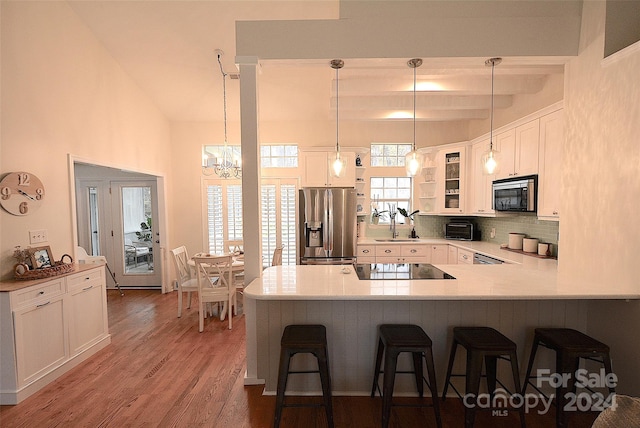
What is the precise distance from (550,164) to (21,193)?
16.5ft

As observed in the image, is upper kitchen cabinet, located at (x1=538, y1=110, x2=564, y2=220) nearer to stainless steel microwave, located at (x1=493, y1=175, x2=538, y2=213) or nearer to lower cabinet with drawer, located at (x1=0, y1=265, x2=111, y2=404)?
stainless steel microwave, located at (x1=493, y1=175, x2=538, y2=213)

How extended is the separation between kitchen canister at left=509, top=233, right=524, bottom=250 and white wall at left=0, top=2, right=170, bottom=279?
17.2ft

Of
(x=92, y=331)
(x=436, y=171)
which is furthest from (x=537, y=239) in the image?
(x=92, y=331)

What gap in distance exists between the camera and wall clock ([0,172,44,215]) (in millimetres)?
2486

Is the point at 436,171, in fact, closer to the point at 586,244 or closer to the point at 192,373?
the point at 586,244

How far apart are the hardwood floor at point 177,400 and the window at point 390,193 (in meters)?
3.30

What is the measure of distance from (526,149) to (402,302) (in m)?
2.46

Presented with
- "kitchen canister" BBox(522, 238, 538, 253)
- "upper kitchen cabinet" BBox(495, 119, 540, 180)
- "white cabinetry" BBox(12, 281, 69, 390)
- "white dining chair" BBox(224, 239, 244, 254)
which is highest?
"upper kitchen cabinet" BBox(495, 119, 540, 180)

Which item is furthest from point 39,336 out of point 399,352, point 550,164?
point 550,164

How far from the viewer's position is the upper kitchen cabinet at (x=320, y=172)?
4859 millimetres

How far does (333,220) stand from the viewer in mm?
4637

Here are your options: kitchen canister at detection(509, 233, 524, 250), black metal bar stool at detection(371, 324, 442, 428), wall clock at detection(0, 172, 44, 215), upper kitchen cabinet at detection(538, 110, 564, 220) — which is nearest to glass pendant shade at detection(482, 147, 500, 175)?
upper kitchen cabinet at detection(538, 110, 564, 220)

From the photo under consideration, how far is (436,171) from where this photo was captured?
4.98 meters

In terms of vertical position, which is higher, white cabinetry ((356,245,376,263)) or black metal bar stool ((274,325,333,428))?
white cabinetry ((356,245,376,263))
